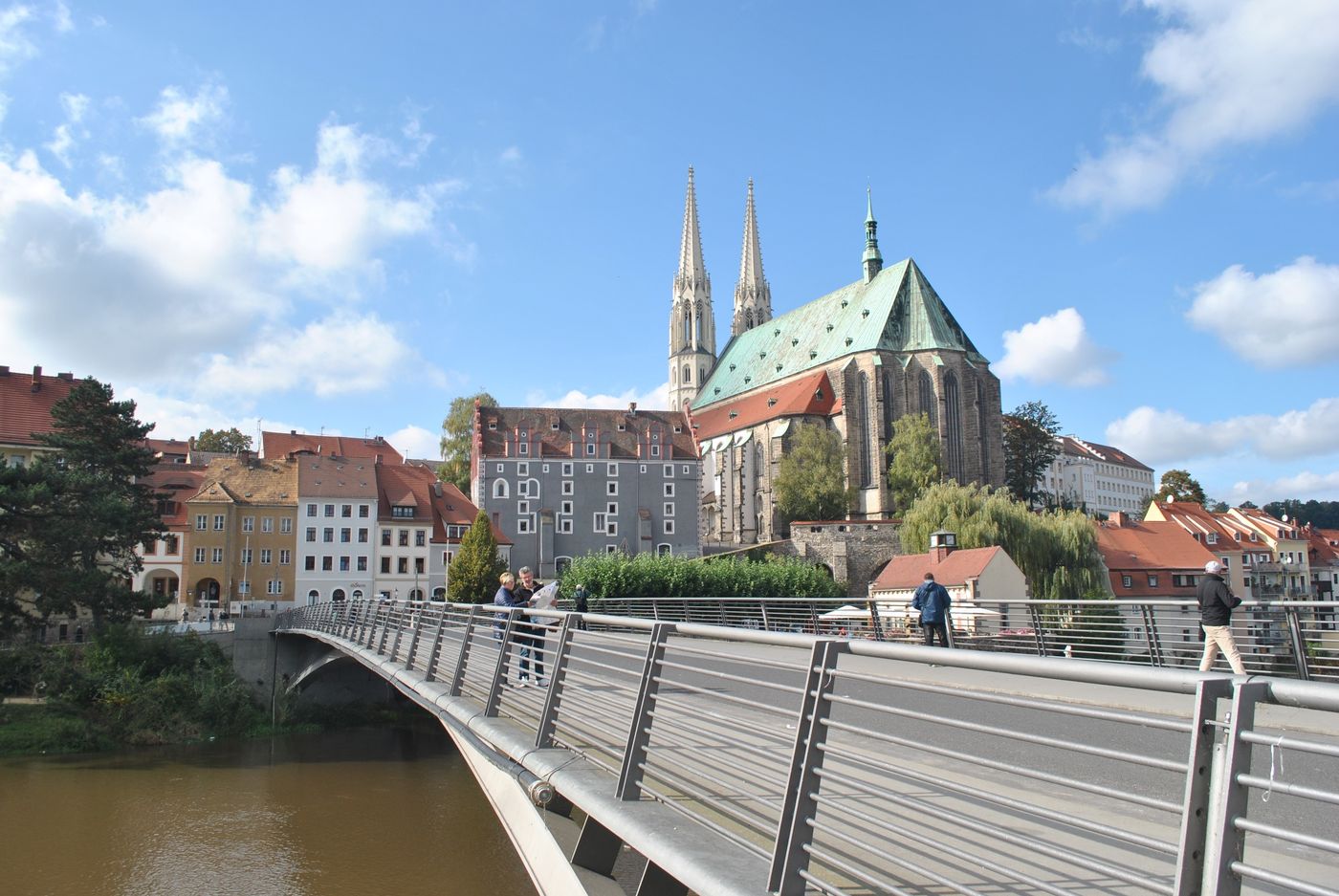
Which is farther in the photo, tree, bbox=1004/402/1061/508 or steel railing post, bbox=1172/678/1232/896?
tree, bbox=1004/402/1061/508

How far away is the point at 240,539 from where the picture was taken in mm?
60656

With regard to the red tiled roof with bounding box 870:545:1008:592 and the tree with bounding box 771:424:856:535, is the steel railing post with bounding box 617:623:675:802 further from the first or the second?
the tree with bounding box 771:424:856:535

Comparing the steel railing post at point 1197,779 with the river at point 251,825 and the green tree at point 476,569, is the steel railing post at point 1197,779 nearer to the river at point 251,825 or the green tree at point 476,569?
the river at point 251,825

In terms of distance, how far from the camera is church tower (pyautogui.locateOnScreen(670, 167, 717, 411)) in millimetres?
114562

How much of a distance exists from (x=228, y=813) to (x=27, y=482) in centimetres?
1797

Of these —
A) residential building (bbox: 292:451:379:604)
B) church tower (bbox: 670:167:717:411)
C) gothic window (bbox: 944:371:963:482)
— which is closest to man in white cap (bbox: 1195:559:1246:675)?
residential building (bbox: 292:451:379:604)

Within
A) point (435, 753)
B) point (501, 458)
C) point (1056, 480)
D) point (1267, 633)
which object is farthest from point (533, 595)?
point (1056, 480)

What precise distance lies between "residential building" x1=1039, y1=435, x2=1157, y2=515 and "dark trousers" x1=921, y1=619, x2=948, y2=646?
400ft

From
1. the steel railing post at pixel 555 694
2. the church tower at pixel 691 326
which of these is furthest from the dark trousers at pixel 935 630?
the church tower at pixel 691 326

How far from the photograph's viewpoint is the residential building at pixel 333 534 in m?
62.2

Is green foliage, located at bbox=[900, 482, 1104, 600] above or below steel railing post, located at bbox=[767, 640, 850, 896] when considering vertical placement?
above

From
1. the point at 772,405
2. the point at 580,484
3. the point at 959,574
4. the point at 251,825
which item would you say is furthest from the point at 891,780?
the point at 772,405

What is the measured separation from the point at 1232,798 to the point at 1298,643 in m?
11.7

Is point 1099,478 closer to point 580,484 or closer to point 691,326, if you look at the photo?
point 691,326
